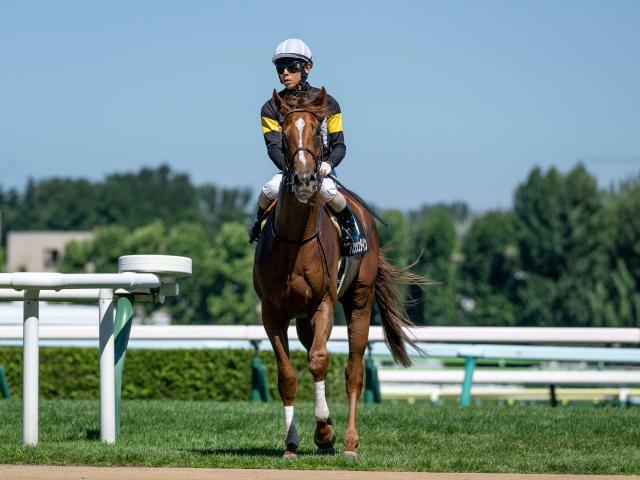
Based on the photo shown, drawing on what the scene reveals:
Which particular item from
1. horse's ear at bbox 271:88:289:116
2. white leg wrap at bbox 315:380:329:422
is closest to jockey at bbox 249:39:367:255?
horse's ear at bbox 271:88:289:116

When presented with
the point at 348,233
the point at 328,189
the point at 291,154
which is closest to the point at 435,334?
the point at 348,233

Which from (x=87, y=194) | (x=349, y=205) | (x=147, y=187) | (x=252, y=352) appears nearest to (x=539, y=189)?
(x=252, y=352)

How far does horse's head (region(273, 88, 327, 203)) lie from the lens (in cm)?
760

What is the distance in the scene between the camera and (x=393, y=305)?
10055mm

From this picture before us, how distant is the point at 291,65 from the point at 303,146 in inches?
41.7

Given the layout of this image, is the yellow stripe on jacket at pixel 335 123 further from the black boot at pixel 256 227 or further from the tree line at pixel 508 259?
the tree line at pixel 508 259

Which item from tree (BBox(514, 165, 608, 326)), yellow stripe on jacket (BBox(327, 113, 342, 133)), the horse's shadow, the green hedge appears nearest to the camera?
the horse's shadow

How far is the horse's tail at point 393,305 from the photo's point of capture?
9953mm

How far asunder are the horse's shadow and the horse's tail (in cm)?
181

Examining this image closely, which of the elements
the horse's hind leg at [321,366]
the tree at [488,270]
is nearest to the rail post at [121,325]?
the horse's hind leg at [321,366]

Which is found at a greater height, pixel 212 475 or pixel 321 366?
pixel 321 366

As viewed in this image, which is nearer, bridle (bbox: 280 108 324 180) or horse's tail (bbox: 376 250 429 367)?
bridle (bbox: 280 108 324 180)

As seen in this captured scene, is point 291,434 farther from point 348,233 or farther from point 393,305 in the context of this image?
point 393,305

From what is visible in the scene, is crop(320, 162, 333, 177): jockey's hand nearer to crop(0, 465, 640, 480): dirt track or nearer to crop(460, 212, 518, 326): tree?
crop(0, 465, 640, 480): dirt track
